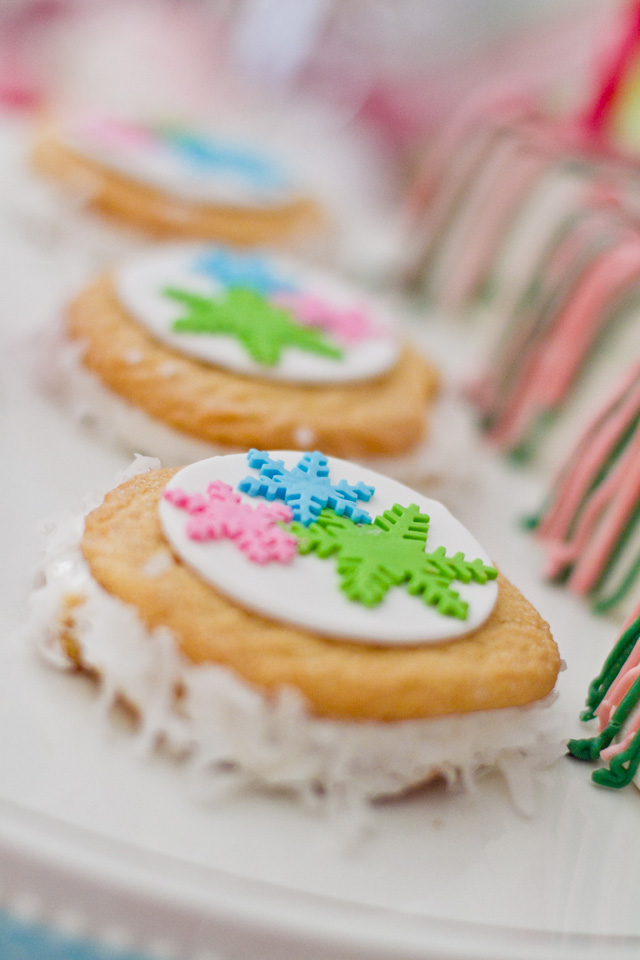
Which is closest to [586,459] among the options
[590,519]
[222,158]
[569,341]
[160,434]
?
[590,519]

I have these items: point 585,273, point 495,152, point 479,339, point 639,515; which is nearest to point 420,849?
point 639,515

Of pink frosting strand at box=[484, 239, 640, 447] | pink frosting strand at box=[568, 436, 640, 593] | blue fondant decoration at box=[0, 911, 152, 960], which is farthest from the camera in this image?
pink frosting strand at box=[484, 239, 640, 447]

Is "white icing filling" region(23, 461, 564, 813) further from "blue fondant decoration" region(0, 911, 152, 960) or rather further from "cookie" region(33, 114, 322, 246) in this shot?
"cookie" region(33, 114, 322, 246)

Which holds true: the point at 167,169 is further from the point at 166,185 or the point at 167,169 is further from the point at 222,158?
the point at 222,158

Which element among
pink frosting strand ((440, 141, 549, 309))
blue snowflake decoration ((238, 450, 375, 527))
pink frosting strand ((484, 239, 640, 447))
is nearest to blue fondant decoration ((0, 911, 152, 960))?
blue snowflake decoration ((238, 450, 375, 527))

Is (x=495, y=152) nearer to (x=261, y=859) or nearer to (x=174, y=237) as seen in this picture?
(x=174, y=237)

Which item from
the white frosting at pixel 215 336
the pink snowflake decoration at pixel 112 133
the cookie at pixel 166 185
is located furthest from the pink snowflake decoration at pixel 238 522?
the pink snowflake decoration at pixel 112 133
